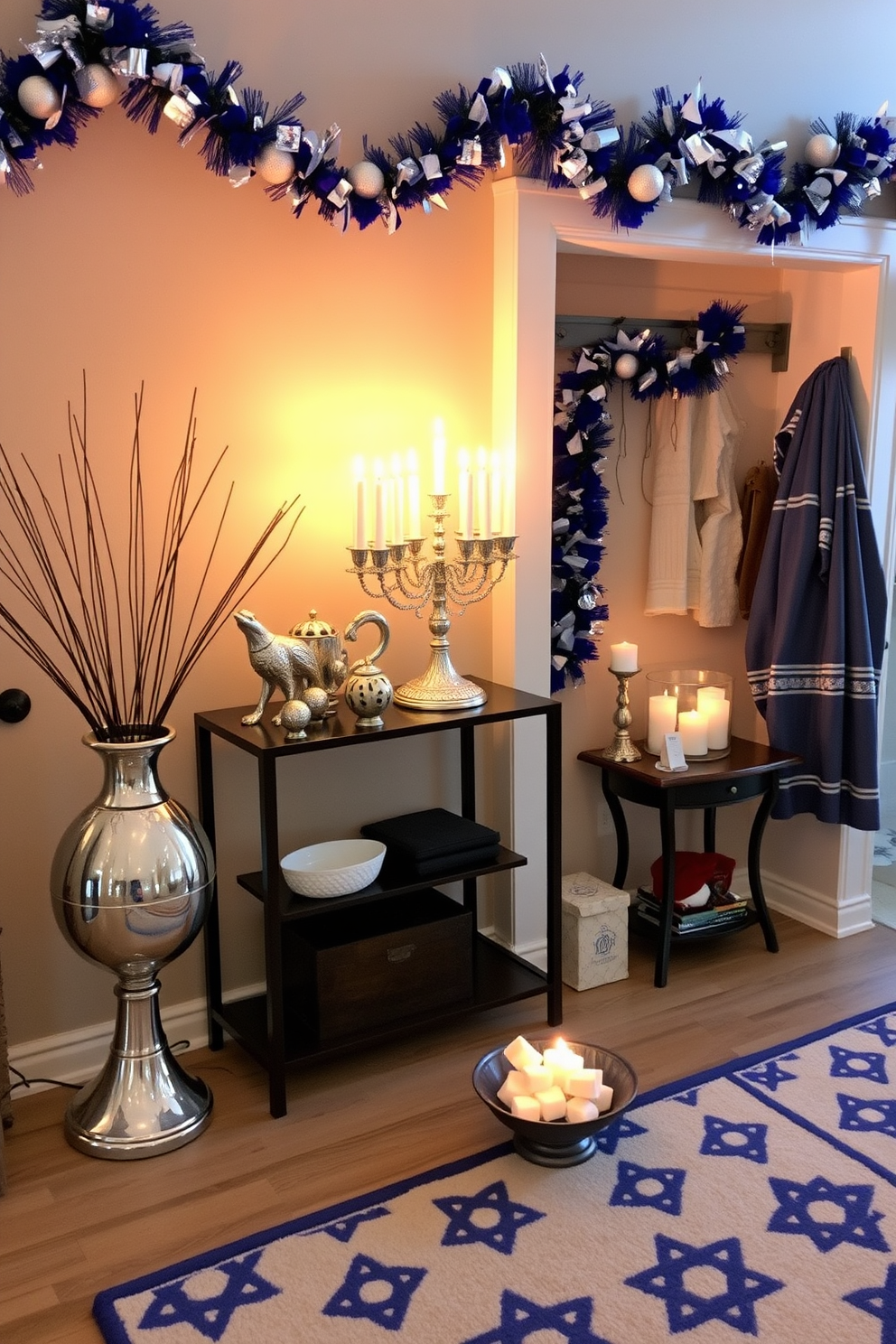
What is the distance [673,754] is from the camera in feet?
10.2

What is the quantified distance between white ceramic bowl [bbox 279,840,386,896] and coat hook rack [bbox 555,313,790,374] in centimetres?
145

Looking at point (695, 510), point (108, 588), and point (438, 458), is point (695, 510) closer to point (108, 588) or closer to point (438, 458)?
point (438, 458)

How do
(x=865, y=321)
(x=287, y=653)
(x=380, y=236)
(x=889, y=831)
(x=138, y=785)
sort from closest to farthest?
(x=138, y=785), (x=287, y=653), (x=380, y=236), (x=865, y=321), (x=889, y=831)

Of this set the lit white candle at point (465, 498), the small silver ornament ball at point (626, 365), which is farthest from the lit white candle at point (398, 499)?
the small silver ornament ball at point (626, 365)

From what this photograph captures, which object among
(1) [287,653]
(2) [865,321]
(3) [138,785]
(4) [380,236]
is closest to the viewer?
(3) [138,785]

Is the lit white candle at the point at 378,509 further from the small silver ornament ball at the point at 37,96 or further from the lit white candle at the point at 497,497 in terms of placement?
the small silver ornament ball at the point at 37,96

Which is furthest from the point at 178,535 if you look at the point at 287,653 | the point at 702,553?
the point at 702,553

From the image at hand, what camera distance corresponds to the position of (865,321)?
3199 millimetres

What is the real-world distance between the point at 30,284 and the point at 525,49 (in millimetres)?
1298

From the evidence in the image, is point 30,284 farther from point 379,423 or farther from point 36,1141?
point 36,1141

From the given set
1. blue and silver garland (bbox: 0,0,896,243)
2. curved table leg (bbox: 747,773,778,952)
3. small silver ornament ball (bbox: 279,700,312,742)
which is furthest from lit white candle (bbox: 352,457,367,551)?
curved table leg (bbox: 747,773,778,952)

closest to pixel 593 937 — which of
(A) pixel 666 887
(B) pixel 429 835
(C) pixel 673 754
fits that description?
(A) pixel 666 887

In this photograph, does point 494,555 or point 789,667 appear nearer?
point 494,555

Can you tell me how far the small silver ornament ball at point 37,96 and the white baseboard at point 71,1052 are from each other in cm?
189
